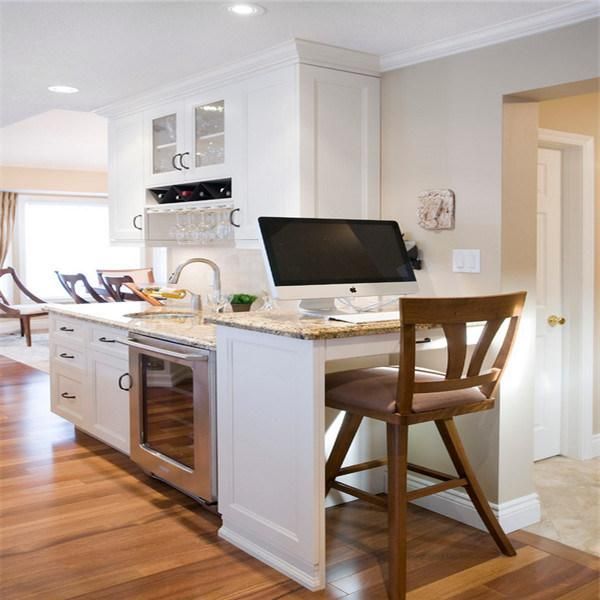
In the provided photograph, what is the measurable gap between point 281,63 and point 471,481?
2.09 meters

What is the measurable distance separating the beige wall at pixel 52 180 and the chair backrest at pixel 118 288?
3303mm

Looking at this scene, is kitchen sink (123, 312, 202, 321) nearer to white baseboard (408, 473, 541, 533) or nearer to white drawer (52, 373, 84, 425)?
white drawer (52, 373, 84, 425)

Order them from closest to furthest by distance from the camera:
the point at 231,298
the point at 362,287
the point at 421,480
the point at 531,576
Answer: the point at 531,576
the point at 362,287
the point at 421,480
the point at 231,298

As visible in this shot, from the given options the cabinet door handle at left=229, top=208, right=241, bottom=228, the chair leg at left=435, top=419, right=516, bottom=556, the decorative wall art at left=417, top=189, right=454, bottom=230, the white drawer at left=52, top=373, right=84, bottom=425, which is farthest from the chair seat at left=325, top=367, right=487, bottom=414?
the white drawer at left=52, top=373, right=84, bottom=425

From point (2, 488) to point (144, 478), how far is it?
690 mm

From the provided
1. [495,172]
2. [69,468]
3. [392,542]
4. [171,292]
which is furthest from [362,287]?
[69,468]

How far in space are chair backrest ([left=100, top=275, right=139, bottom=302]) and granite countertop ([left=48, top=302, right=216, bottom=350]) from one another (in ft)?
7.39

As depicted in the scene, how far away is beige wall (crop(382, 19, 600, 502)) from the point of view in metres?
3.01

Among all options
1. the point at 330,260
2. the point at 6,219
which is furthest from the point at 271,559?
the point at 6,219

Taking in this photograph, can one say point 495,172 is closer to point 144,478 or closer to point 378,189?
point 378,189

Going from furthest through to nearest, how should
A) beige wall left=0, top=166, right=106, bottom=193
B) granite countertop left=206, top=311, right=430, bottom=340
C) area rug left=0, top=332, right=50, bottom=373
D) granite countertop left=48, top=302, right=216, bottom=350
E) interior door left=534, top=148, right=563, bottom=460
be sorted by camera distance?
1. beige wall left=0, top=166, right=106, bottom=193
2. area rug left=0, top=332, right=50, bottom=373
3. interior door left=534, top=148, right=563, bottom=460
4. granite countertop left=48, top=302, right=216, bottom=350
5. granite countertop left=206, top=311, right=430, bottom=340

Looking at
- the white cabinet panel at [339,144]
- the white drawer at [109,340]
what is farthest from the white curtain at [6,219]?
the white cabinet panel at [339,144]

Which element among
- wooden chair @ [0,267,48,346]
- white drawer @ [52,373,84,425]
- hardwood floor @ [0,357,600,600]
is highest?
wooden chair @ [0,267,48,346]

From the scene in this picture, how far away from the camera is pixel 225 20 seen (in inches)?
120
